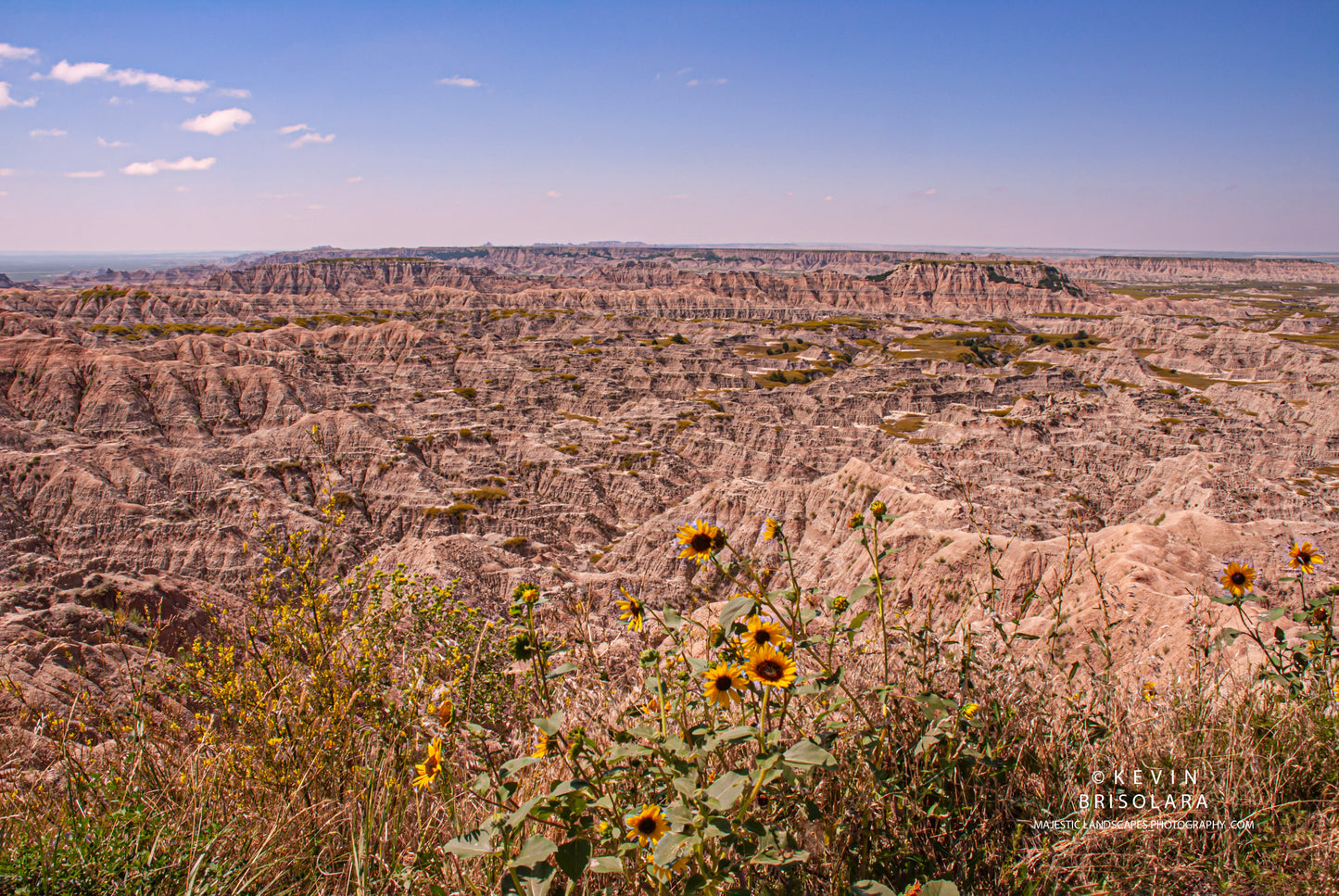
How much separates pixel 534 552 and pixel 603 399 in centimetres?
3712

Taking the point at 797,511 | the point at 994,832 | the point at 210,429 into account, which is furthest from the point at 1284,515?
the point at 210,429

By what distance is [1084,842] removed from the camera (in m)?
2.58

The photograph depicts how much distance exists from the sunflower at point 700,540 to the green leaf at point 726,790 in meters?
0.80

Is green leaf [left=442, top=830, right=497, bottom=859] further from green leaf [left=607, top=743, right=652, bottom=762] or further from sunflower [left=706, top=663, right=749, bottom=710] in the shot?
sunflower [left=706, top=663, right=749, bottom=710]

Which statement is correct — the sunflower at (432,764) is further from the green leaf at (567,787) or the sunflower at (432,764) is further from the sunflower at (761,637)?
the sunflower at (761,637)

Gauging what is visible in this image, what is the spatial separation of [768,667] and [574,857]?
2.89 ft

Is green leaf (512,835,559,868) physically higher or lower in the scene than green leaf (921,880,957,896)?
higher

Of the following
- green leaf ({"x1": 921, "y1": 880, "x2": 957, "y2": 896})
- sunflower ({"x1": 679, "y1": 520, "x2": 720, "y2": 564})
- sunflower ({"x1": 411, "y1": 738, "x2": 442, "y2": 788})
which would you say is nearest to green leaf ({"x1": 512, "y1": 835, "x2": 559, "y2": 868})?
Result: sunflower ({"x1": 411, "y1": 738, "x2": 442, "y2": 788})

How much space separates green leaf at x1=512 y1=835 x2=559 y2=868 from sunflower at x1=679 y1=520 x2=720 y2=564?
1.09 m

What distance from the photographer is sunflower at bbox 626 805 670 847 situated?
2.17 m

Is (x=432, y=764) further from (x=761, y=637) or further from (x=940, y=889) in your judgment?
(x=940, y=889)

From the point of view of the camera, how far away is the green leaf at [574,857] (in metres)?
2.02

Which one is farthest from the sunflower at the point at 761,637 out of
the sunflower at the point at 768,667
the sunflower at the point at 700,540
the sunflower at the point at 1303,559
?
the sunflower at the point at 1303,559

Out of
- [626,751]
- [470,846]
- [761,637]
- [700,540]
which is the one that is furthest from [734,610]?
[470,846]
